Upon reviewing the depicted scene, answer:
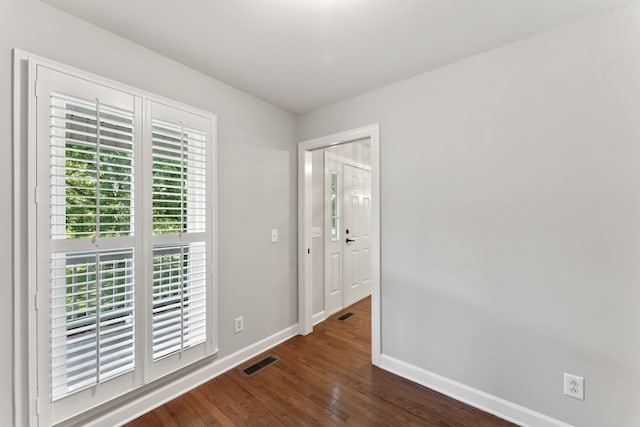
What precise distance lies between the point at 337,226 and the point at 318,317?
120cm

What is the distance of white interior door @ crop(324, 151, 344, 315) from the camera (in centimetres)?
336

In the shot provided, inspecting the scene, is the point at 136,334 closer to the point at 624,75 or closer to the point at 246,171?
the point at 246,171

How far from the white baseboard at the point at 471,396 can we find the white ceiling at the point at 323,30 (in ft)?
7.91

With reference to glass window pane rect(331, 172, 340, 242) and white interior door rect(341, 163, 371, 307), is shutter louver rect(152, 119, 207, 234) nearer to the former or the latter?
glass window pane rect(331, 172, 340, 242)

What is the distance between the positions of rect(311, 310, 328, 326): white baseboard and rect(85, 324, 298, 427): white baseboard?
0.53m

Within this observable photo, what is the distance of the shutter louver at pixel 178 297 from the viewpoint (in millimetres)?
1822

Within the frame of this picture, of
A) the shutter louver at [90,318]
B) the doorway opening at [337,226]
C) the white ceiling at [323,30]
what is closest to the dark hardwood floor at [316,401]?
the doorway opening at [337,226]

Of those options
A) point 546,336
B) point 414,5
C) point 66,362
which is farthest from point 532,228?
point 66,362

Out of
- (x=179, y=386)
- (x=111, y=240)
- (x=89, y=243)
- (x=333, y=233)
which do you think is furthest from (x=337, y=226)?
(x=89, y=243)

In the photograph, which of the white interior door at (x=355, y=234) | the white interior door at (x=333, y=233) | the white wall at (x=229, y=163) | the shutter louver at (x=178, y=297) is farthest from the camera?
the white interior door at (x=355, y=234)

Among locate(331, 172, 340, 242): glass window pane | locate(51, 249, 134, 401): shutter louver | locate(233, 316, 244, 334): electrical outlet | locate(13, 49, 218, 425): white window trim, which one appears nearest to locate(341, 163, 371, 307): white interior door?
locate(331, 172, 340, 242): glass window pane

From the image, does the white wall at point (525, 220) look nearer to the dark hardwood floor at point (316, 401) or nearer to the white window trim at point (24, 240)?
the dark hardwood floor at point (316, 401)

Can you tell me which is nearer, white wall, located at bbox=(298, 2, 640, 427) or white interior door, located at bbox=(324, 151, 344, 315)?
white wall, located at bbox=(298, 2, 640, 427)

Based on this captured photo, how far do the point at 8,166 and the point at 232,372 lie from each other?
2.02 m
